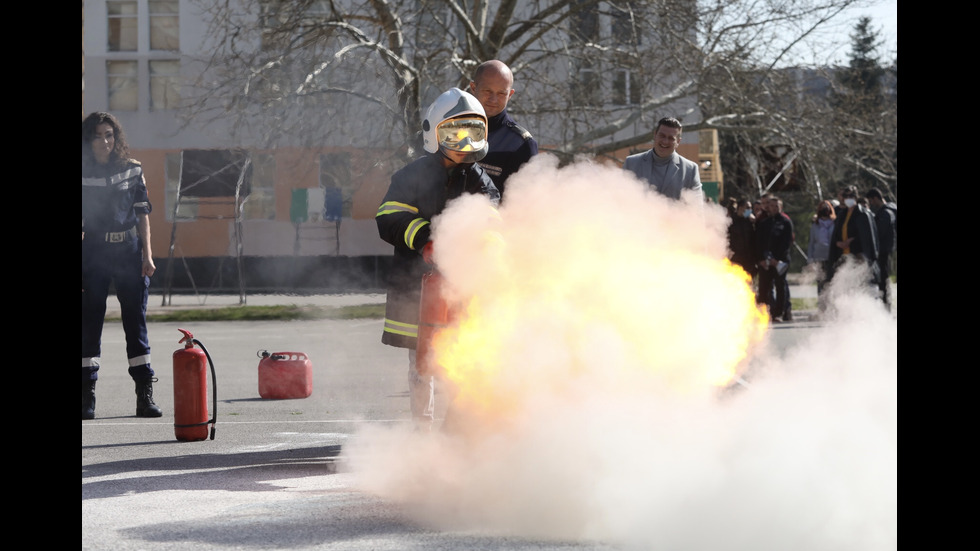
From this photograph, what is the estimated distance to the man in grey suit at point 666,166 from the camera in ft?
24.7

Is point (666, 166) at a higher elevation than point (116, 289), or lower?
higher

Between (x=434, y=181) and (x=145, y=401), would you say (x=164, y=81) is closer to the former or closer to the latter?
(x=145, y=401)

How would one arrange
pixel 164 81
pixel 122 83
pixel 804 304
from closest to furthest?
pixel 804 304, pixel 122 83, pixel 164 81

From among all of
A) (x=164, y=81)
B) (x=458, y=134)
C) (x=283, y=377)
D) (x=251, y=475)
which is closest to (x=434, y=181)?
(x=458, y=134)

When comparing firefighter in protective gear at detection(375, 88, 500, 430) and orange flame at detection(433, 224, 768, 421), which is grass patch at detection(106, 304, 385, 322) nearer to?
firefighter in protective gear at detection(375, 88, 500, 430)

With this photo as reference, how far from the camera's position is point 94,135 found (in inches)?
316

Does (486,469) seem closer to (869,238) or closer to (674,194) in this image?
(674,194)

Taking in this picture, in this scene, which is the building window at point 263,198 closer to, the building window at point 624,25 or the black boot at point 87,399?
the building window at point 624,25

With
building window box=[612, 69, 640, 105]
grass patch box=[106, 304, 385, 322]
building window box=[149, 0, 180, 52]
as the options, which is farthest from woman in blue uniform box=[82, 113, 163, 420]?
building window box=[149, 0, 180, 52]

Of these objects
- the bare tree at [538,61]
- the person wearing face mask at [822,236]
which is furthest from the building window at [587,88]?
the person wearing face mask at [822,236]

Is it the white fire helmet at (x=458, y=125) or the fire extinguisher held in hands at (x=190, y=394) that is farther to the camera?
the fire extinguisher held in hands at (x=190, y=394)

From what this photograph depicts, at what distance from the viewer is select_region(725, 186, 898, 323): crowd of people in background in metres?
15.8

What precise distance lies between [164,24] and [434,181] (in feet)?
84.1

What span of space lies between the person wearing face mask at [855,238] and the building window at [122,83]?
21.0 metres
